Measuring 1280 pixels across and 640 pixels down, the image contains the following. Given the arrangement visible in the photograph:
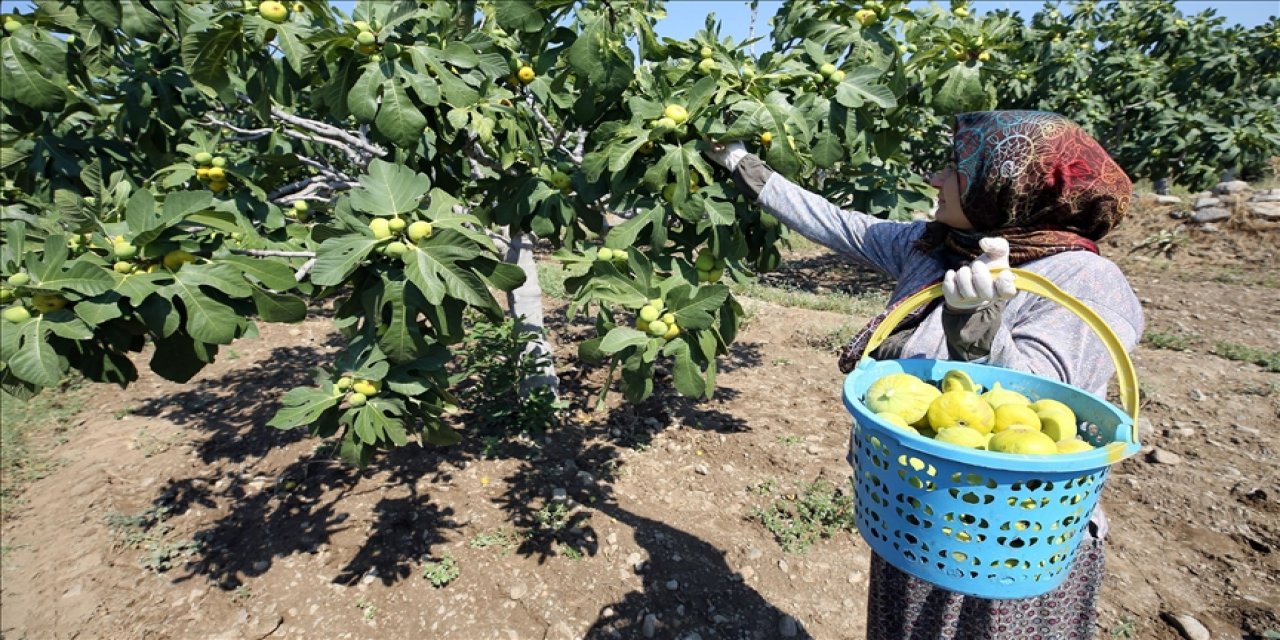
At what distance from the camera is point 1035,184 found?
4.17 feet

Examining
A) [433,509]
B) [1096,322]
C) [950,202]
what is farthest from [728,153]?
[433,509]

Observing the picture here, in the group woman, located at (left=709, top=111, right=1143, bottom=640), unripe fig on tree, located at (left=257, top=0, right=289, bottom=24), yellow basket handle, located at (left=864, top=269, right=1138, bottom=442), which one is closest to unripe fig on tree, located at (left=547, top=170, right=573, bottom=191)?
unripe fig on tree, located at (left=257, top=0, right=289, bottom=24)

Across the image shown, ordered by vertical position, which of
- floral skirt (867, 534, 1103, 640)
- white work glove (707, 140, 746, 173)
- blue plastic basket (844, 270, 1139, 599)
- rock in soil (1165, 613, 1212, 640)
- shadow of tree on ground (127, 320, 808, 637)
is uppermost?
white work glove (707, 140, 746, 173)

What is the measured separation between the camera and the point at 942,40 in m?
2.23

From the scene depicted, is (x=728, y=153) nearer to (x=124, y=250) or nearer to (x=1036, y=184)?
(x=1036, y=184)

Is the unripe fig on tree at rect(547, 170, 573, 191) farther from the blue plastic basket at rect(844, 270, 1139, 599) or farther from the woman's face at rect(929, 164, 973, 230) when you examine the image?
the blue plastic basket at rect(844, 270, 1139, 599)

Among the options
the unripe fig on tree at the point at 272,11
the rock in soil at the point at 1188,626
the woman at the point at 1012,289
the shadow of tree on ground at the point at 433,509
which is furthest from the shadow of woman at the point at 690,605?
the unripe fig on tree at the point at 272,11

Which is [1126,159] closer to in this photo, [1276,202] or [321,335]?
[1276,202]

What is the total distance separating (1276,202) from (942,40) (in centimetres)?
1059

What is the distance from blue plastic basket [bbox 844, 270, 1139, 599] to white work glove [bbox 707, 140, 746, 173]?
2.98 feet

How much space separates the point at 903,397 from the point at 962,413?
4.1 inches

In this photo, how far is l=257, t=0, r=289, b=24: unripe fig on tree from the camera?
1.69 m

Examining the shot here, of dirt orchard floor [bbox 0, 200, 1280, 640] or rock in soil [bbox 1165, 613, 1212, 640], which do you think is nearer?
rock in soil [bbox 1165, 613, 1212, 640]

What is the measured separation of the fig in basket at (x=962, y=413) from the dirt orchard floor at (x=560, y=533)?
1782 millimetres
